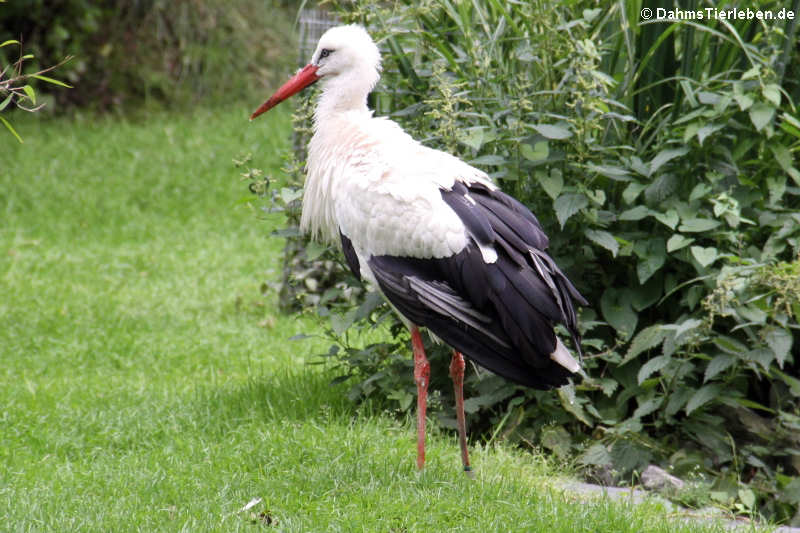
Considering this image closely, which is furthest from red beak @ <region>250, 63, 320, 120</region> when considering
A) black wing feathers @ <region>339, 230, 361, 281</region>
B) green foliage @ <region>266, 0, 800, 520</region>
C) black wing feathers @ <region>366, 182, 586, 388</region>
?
black wing feathers @ <region>366, 182, 586, 388</region>

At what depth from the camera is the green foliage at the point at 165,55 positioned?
42.3 feet

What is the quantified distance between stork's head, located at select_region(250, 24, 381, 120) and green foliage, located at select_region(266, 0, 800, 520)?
32cm

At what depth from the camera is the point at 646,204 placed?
183 inches

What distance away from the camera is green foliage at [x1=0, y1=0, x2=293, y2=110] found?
12906mm

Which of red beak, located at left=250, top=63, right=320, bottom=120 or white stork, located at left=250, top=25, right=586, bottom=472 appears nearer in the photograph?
white stork, located at left=250, top=25, right=586, bottom=472

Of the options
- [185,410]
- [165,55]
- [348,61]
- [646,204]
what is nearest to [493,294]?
[348,61]

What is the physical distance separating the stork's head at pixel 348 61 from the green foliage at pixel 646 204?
0.32 metres

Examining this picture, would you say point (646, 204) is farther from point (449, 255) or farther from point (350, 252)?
point (350, 252)

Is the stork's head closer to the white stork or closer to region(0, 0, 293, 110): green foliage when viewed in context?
the white stork

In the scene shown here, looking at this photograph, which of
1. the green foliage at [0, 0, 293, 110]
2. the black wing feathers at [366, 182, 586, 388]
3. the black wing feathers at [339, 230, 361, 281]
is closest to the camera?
the black wing feathers at [366, 182, 586, 388]

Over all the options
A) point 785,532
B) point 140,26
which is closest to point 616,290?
point 785,532

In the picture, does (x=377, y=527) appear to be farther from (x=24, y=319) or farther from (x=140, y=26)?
(x=140, y=26)

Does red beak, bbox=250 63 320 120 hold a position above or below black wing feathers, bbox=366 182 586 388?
above

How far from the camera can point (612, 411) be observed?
4.60 metres
